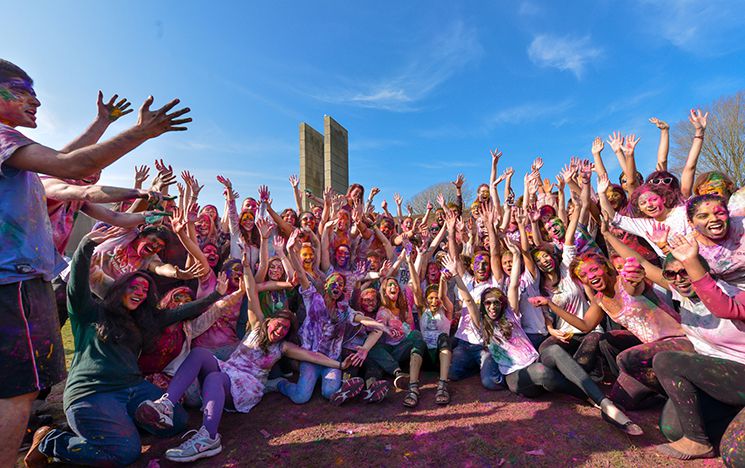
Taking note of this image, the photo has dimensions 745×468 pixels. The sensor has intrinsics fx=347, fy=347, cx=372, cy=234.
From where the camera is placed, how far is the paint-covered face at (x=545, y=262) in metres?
4.86

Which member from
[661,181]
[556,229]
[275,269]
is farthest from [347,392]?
[661,181]

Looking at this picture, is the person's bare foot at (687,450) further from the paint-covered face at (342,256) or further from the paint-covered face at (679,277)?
the paint-covered face at (342,256)

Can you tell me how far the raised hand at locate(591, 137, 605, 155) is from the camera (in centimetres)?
579

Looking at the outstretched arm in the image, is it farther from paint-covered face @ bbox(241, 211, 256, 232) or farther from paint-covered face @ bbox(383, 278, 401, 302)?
paint-covered face @ bbox(241, 211, 256, 232)

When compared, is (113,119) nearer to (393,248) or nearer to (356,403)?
(356,403)

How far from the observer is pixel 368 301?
5.12 metres

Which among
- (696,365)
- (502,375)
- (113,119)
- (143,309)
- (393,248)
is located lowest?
(502,375)

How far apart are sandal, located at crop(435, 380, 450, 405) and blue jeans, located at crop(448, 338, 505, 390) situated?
0.53 metres

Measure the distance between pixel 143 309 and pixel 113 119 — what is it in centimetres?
182

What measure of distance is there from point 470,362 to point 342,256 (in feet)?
8.75

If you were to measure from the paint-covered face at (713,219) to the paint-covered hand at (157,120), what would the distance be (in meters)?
4.33

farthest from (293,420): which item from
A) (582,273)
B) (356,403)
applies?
(582,273)

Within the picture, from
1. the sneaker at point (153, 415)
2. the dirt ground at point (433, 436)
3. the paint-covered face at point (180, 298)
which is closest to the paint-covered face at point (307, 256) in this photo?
the paint-covered face at point (180, 298)

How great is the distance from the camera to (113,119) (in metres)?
2.78
